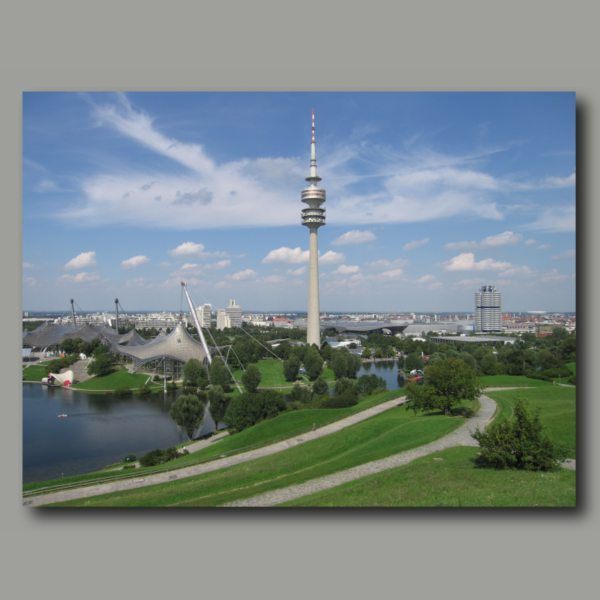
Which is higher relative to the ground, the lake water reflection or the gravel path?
the gravel path

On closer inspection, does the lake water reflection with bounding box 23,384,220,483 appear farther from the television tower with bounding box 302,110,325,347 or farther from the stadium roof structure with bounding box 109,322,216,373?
the television tower with bounding box 302,110,325,347

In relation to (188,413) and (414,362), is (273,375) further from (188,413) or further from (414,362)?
(188,413)

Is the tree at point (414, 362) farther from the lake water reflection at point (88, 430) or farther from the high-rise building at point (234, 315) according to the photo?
A: the high-rise building at point (234, 315)

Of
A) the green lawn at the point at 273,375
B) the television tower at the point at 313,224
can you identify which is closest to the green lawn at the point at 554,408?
the green lawn at the point at 273,375

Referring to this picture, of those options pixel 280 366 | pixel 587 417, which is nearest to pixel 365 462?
pixel 587 417

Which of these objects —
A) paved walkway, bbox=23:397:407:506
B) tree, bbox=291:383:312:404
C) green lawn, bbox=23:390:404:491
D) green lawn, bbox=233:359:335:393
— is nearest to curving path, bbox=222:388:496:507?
paved walkway, bbox=23:397:407:506
